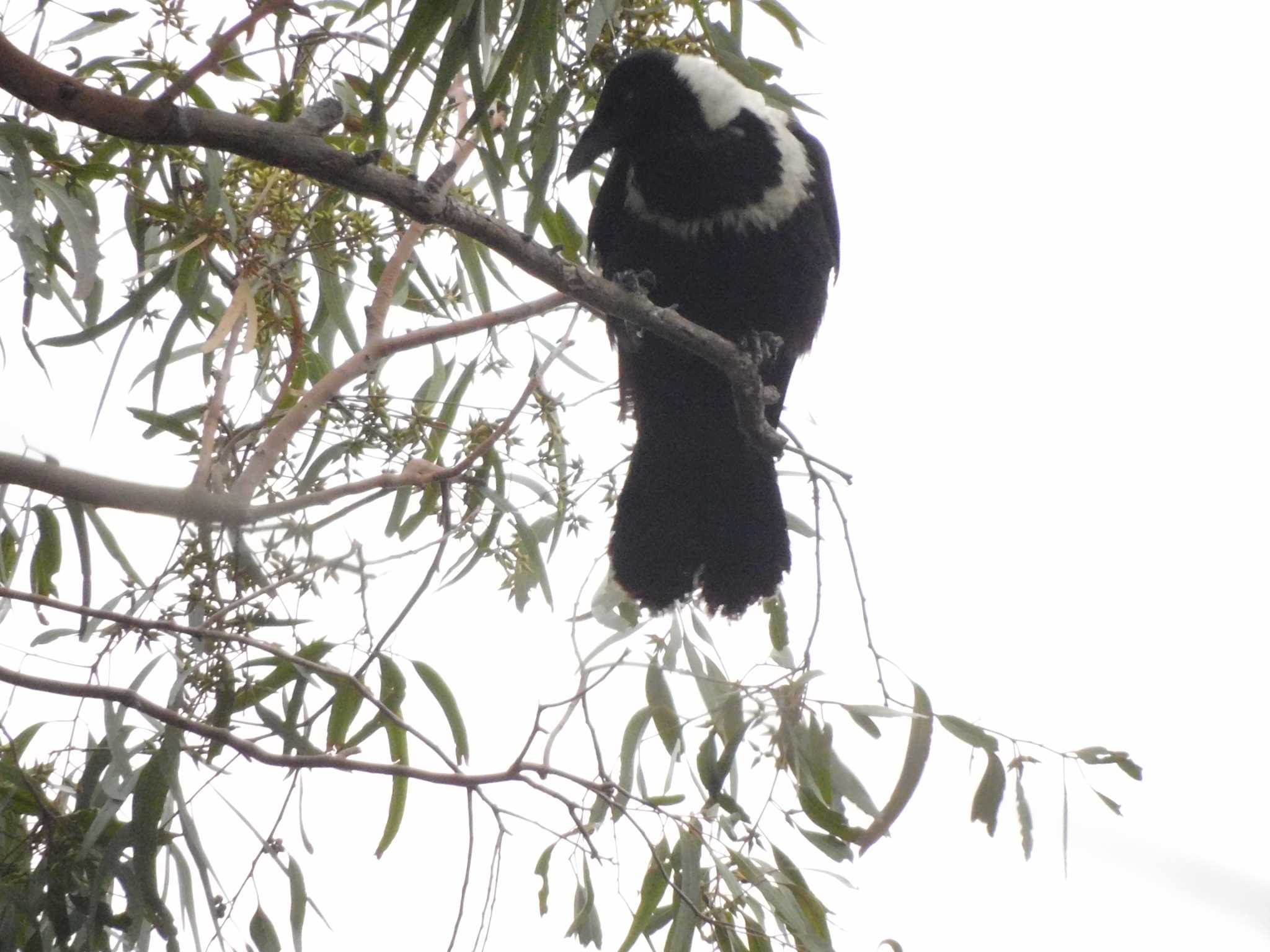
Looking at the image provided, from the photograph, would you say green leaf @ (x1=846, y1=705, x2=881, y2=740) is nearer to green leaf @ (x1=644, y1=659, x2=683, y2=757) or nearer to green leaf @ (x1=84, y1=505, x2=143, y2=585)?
green leaf @ (x1=644, y1=659, x2=683, y2=757)

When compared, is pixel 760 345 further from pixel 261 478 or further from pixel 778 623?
pixel 261 478

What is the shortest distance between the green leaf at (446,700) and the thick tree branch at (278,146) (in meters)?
0.56

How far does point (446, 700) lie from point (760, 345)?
0.89 m

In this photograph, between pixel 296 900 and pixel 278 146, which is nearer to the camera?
pixel 278 146

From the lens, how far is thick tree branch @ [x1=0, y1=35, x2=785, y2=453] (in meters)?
0.92

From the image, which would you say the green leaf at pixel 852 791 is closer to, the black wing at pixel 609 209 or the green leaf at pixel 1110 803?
the green leaf at pixel 1110 803

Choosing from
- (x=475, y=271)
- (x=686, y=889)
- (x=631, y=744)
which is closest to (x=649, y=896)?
(x=686, y=889)

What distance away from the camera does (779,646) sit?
71.8 inches

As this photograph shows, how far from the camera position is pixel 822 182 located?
2.18m

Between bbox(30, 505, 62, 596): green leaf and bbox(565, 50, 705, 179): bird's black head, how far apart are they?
991 mm

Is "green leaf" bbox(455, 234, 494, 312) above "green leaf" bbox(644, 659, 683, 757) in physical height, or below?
above

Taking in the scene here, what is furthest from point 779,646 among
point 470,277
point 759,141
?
point 759,141

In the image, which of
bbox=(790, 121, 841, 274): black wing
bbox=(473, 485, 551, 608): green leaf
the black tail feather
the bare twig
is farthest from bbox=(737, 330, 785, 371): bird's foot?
the bare twig

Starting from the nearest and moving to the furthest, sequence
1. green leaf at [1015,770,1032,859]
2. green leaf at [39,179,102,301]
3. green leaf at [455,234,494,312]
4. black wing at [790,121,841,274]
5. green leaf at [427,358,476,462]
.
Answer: green leaf at [39,179,102,301] < green leaf at [1015,770,1032,859] < green leaf at [427,358,476,462] < green leaf at [455,234,494,312] < black wing at [790,121,841,274]
